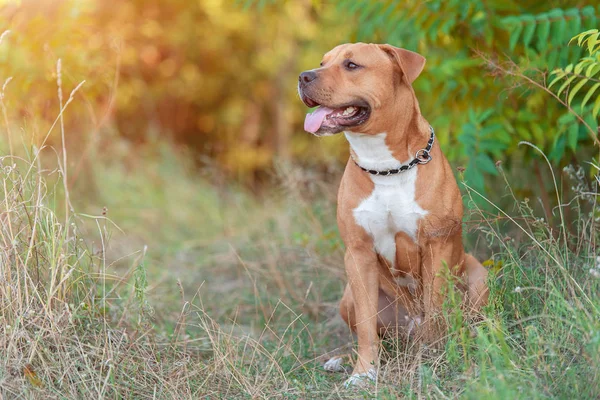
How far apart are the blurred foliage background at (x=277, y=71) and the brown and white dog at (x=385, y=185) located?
70cm

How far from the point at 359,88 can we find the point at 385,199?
594mm

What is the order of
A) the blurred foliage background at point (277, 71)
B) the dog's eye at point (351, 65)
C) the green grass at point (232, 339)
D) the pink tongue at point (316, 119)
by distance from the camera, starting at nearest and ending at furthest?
the green grass at point (232, 339)
the pink tongue at point (316, 119)
the dog's eye at point (351, 65)
the blurred foliage background at point (277, 71)

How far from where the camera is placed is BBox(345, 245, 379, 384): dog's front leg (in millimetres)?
3934

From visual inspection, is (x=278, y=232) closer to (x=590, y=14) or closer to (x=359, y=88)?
(x=359, y=88)

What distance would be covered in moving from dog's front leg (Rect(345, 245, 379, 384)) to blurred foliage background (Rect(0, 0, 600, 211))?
44.3 inches

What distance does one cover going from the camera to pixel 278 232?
6984mm

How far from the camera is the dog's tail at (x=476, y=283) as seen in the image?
3889 millimetres

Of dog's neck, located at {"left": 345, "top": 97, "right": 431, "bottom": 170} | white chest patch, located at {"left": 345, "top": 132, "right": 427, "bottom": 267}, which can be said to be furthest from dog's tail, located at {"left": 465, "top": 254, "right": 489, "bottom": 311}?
dog's neck, located at {"left": 345, "top": 97, "right": 431, "bottom": 170}

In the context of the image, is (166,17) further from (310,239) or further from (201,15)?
(310,239)

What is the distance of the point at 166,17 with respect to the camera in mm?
13320

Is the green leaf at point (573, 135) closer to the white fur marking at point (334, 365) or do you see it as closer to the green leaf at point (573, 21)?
the green leaf at point (573, 21)

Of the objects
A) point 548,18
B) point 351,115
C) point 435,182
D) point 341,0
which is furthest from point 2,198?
point 548,18

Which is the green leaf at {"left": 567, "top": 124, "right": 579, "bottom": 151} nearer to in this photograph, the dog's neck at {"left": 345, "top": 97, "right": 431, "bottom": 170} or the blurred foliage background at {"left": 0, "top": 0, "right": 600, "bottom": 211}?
the blurred foliage background at {"left": 0, "top": 0, "right": 600, "bottom": 211}

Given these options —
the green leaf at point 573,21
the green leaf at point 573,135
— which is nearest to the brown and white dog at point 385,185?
the green leaf at point 573,135
